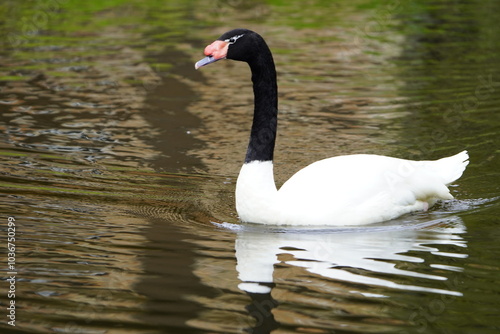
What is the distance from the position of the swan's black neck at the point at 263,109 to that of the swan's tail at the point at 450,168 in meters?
1.70

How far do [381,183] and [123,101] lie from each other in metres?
6.40

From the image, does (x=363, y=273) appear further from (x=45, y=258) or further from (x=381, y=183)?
(x=45, y=258)

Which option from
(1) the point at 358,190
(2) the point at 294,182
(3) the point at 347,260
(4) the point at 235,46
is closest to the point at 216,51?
(4) the point at 235,46

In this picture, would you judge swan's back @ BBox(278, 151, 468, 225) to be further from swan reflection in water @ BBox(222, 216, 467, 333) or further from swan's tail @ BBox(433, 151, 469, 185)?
swan reflection in water @ BBox(222, 216, 467, 333)

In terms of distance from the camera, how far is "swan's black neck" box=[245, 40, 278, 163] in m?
7.84

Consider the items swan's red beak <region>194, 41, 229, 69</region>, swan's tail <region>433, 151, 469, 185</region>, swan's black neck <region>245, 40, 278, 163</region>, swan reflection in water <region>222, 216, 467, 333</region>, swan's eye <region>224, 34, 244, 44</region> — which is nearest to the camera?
swan reflection in water <region>222, 216, 467, 333</region>

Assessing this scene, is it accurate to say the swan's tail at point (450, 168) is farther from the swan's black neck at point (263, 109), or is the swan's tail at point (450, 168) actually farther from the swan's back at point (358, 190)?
the swan's black neck at point (263, 109)

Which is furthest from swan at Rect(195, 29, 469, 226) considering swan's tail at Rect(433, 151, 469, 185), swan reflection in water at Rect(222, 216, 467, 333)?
swan's tail at Rect(433, 151, 469, 185)

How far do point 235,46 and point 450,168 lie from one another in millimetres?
2406

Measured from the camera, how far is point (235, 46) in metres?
7.64

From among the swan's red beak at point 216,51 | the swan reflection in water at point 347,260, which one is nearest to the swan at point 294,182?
the swan's red beak at point 216,51

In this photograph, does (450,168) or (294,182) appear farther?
(450,168)

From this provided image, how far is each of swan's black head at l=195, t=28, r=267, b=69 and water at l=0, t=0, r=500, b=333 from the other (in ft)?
4.63

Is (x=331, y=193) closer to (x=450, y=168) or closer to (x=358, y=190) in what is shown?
(x=358, y=190)
